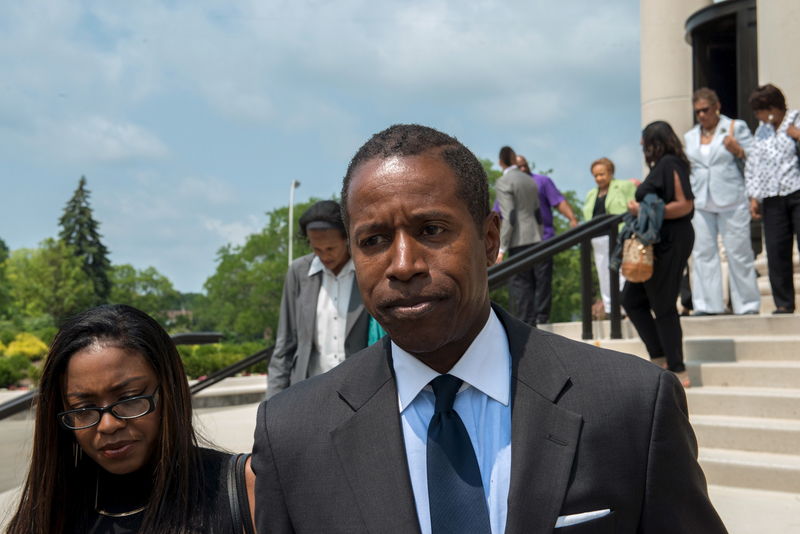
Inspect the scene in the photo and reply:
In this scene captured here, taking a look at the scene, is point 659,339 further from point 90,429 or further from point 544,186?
point 90,429

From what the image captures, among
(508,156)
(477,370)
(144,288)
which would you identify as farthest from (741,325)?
(144,288)

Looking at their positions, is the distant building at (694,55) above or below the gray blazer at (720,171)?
above

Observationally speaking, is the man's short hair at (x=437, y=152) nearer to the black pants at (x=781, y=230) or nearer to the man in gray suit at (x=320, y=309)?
the man in gray suit at (x=320, y=309)

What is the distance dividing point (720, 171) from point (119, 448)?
6951 millimetres

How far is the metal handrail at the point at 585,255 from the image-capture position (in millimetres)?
7680

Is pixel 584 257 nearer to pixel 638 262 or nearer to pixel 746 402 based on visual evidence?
pixel 638 262

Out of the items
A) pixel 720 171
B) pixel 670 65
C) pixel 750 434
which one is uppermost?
pixel 670 65

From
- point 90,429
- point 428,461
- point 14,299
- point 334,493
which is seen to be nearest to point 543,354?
point 428,461

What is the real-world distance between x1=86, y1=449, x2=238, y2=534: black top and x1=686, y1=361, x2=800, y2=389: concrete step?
4993 mm

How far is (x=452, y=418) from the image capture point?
1.67 metres

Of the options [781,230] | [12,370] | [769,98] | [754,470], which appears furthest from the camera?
[12,370]

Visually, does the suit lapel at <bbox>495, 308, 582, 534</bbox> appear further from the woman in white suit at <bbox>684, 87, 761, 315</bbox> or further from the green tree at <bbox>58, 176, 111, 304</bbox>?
the green tree at <bbox>58, 176, 111, 304</bbox>

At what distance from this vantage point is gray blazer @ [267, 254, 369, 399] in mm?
5039

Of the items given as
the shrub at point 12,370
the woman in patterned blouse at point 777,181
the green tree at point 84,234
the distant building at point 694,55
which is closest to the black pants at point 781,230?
the woman in patterned blouse at point 777,181
